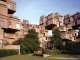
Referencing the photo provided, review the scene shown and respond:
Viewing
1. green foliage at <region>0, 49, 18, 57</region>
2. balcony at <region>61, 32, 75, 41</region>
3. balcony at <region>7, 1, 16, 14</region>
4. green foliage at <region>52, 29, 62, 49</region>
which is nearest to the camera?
green foliage at <region>0, 49, 18, 57</region>

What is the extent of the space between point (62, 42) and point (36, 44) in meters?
14.3

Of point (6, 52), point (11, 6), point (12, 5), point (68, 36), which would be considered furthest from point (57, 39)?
point (6, 52)

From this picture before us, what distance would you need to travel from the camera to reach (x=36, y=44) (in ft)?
177

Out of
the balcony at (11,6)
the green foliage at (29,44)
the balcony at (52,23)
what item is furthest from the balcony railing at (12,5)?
the balcony at (52,23)

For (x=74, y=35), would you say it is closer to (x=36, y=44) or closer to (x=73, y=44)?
(x=73, y=44)

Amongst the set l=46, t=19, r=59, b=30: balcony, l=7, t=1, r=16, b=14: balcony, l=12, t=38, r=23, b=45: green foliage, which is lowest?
l=12, t=38, r=23, b=45: green foliage

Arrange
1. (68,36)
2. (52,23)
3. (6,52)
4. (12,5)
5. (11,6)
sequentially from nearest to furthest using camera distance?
(6,52)
(11,6)
(12,5)
(68,36)
(52,23)

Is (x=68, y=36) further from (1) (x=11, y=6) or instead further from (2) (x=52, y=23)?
(1) (x=11, y=6)

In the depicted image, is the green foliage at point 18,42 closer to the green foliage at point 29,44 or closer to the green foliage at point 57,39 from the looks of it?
the green foliage at point 29,44

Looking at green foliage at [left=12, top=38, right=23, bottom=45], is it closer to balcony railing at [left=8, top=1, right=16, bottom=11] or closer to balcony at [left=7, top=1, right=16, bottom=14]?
balcony at [left=7, top=1, right=16, bottom=14]

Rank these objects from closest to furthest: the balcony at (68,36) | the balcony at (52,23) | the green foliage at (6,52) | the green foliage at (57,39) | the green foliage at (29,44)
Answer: the green foliage at (6,52)
the green foliage at (29,44)
the green foliage at (57,39)
the balcony at (68,36)
the balcony at (52,23)

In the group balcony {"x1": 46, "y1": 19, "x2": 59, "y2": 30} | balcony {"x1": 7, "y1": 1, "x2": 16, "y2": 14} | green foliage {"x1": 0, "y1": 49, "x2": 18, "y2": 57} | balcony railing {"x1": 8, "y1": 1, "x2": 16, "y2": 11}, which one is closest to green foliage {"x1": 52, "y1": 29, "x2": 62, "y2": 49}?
balcony {"x1": 46, "y1": 19, "x2": 59, "y2": 30}

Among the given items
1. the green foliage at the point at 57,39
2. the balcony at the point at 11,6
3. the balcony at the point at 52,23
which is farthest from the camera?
the balcony at the point at 52,23

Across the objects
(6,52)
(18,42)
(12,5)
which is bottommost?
→ (6,52)
